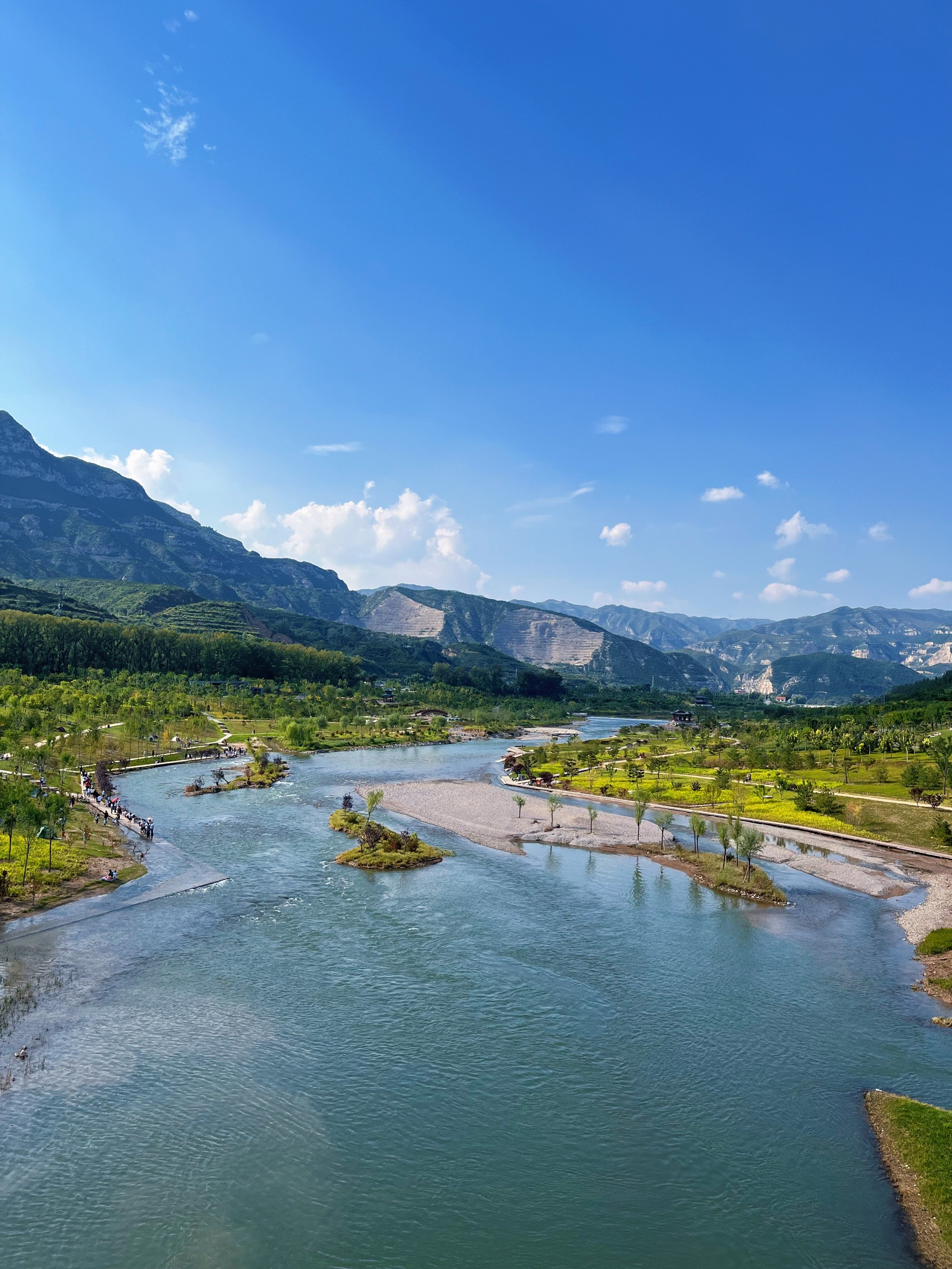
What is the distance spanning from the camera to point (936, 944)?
51781 millimetres

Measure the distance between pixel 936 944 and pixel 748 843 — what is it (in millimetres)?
20349

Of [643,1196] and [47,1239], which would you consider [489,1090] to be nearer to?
[643,1196]

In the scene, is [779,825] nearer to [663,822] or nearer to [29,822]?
[663,822]

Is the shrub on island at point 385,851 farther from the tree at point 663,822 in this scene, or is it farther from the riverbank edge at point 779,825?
the riverbank edge at point 779,825

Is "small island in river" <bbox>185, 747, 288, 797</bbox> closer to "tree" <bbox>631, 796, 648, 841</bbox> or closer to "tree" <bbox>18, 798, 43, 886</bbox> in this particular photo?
"tree" <bbox>18, 798, 43, 886</bbox>

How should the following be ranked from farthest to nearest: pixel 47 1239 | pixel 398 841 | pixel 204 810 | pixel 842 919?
pixel 204 810, pixel 398 841, pixel 842 919, pixel 47 1239

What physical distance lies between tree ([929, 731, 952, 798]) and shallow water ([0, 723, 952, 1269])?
166ft

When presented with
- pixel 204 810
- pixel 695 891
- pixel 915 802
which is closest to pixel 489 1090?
pixel 695 891

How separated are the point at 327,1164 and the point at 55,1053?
15.7m

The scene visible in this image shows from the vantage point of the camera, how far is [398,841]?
7556 centimetres

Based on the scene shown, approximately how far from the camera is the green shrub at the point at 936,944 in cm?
5119

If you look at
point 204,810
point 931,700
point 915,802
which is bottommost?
point 204,810

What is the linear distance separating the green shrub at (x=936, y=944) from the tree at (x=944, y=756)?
52220 millimetres

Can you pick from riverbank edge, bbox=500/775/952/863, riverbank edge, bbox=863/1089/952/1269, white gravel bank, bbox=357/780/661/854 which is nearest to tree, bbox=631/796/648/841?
Result: white gravel bank, bbox=357/780/661/854
